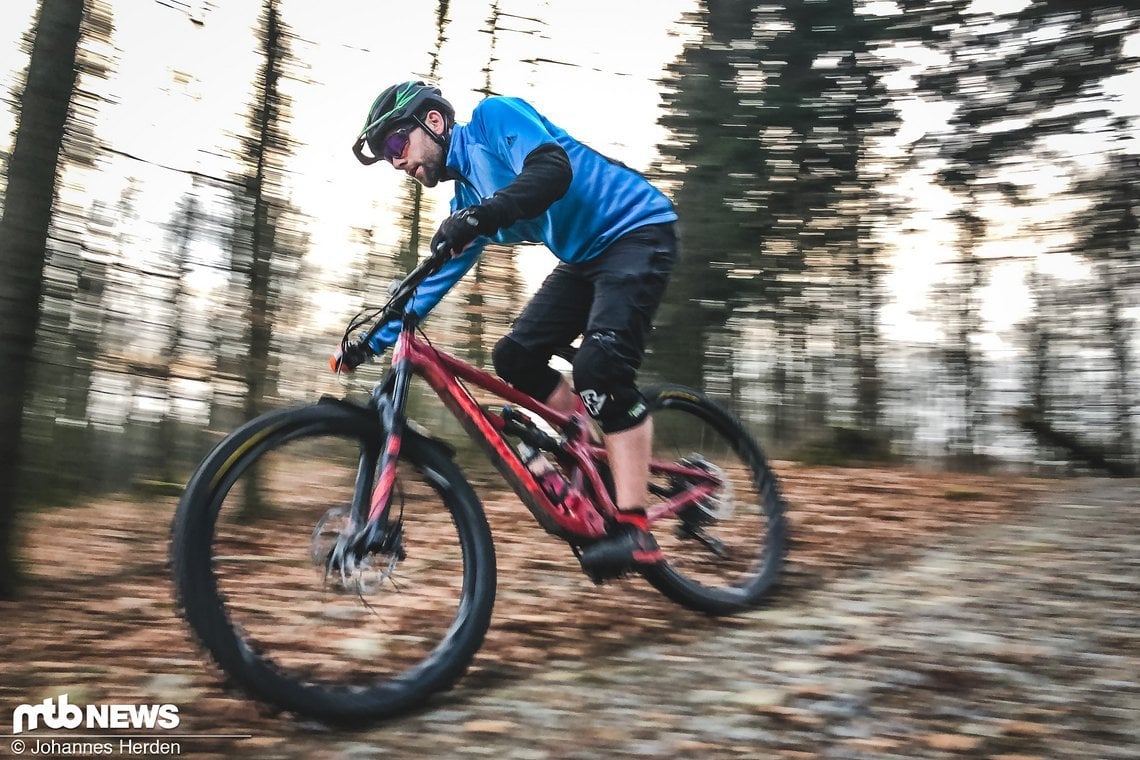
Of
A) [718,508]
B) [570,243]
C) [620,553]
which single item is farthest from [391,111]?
[718,508]

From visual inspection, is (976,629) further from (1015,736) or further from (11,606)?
(11,606)

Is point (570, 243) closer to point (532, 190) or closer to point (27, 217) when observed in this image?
point (532, 190)

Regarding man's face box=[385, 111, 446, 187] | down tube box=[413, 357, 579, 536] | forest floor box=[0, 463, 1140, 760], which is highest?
man's face box=[385, 111, 446, 187]

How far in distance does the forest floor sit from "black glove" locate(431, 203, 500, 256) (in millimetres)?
1395

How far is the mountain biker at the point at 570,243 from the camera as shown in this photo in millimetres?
3146

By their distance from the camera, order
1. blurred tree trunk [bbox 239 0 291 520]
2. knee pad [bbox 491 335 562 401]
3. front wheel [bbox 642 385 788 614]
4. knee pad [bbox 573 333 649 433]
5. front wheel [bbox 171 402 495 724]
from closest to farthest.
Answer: front wheel [bbox 171 402 495 724]
knee pad [bbox 573 333 649 433]
knee pad [bbox 491 335 562 401]
front wheel [bbox 642 385 788 614]
blurred tree trunk [bbox 239 0 291 520]

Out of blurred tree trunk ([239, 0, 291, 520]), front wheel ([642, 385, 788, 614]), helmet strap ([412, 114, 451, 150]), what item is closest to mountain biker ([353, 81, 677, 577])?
helmet strap ([412, 114, 451, 150])

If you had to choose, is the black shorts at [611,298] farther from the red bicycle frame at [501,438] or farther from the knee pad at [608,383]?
the red bicycle frame at [501,438]

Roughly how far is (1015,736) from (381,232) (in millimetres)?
6892

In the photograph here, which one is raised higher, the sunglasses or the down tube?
the sunglasses

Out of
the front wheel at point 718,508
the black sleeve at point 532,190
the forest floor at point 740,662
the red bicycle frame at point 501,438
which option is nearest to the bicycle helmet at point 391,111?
the black sleeve at point 532,190

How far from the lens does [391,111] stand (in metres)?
3.11

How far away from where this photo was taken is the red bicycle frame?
284 centimetres

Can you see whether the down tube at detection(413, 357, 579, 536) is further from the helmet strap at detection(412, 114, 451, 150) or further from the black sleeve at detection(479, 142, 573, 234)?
the helmet strap at detection(412, 114, 451, 150)
